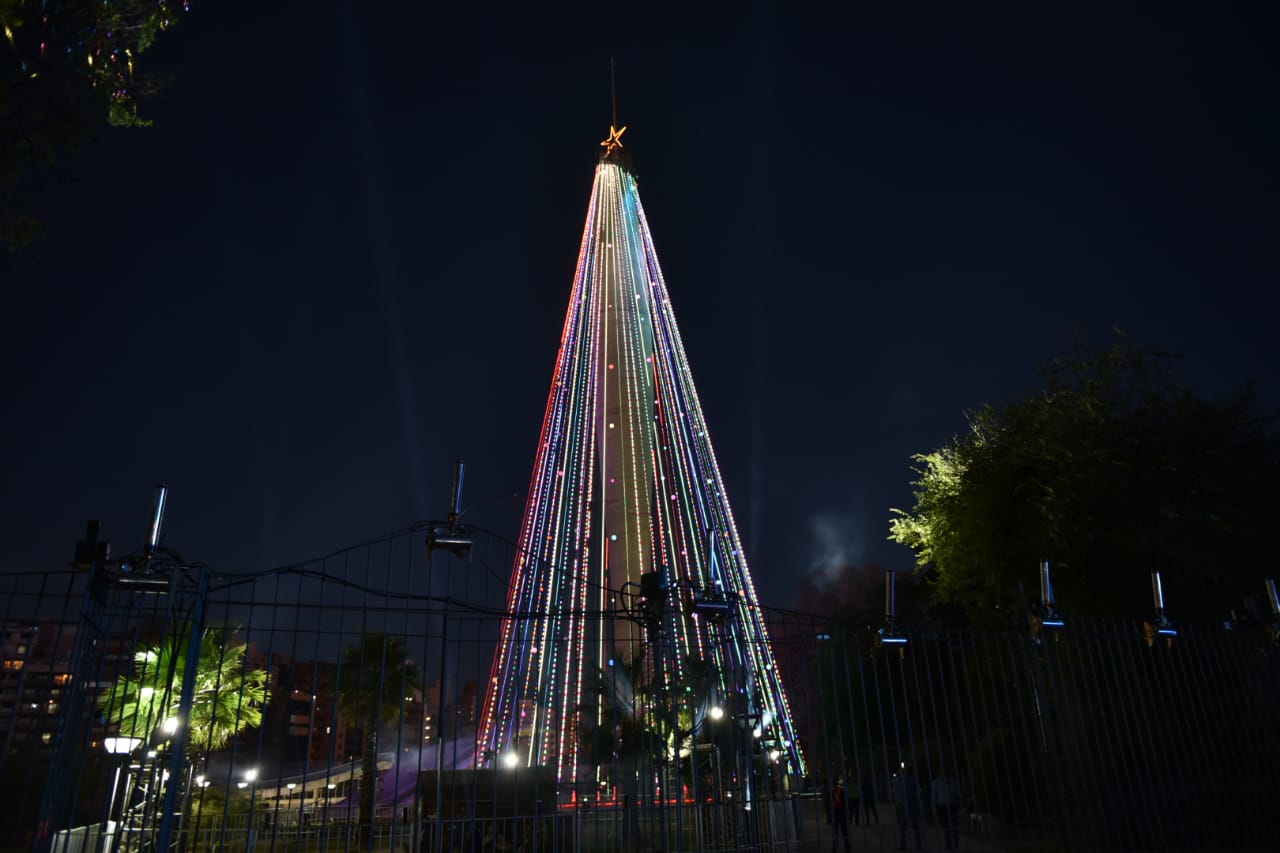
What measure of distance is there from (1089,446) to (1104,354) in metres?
2.33

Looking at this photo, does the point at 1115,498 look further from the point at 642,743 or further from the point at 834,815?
the point at 642,743

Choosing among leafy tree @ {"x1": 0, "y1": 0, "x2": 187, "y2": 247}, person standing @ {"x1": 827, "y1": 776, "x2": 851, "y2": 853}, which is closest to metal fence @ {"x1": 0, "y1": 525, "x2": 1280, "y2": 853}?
person standing @ {"x1": 827, "y1": 776, "x2": 851, "y2": 853}

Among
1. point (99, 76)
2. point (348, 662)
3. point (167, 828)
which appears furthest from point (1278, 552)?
point (348, 662)

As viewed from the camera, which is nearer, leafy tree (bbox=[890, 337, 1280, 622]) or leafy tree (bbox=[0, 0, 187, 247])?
leafy tree (bbox=[0, 0, 187, 247])

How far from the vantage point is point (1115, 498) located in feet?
50.5

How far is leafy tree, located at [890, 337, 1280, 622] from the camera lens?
14.3m

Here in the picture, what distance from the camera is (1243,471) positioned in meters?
14.8

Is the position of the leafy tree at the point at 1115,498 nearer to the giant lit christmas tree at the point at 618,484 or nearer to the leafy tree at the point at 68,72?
the giant lit christmas tree at the point at 618,484

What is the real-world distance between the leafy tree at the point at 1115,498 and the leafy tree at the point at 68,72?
49.9 ft

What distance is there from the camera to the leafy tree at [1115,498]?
46.8 ft

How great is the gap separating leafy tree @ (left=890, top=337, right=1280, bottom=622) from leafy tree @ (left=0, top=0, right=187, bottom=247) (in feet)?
49.9

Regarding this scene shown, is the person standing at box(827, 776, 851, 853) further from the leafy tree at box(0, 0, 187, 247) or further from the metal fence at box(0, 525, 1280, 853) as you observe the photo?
the leafy tree at box(0, 0, 187, 247)

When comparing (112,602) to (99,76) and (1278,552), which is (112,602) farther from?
(1278,552)

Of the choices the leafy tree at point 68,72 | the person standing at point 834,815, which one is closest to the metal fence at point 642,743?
the person standing at point 834,815
